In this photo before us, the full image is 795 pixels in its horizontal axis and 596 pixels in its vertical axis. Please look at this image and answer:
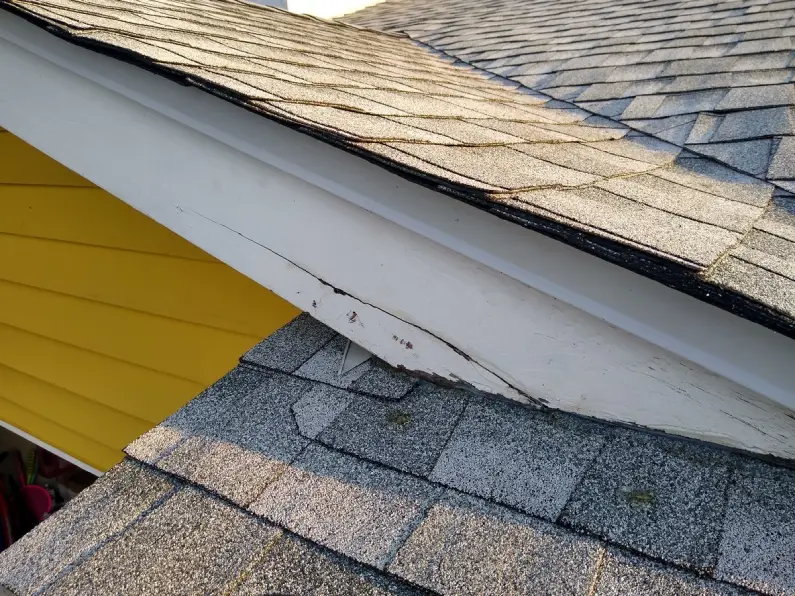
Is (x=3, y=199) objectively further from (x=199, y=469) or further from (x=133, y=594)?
(x=133, y=594)

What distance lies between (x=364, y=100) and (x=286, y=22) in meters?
2.32

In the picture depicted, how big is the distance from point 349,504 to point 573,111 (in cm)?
235

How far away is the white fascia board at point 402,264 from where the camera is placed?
1.26 m

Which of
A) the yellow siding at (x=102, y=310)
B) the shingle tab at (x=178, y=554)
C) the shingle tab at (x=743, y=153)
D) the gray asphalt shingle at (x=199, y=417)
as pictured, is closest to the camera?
the shingle tab at (x=178, y=554)

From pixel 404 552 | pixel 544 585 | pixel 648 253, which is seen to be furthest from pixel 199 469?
pixel 648 253

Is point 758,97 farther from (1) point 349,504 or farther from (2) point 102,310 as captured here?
(2) point 102,310

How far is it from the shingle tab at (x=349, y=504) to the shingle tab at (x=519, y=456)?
0.10 m

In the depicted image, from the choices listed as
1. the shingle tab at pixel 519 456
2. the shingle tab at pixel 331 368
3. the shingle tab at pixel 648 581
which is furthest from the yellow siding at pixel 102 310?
the shingle tab at pixel 648 581

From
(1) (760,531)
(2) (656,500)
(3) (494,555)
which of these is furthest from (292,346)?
(1) (760,531)

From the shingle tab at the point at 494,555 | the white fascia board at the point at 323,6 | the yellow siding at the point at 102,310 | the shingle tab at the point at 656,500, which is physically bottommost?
the yellow siding at the point at 102,310

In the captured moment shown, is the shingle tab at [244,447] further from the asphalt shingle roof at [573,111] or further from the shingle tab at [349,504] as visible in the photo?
the asphalt shingle roof at [573,111]

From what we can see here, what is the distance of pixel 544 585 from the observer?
41.2 inches

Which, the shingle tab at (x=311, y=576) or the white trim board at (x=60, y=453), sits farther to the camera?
the white trim board at (x=60, y=453)

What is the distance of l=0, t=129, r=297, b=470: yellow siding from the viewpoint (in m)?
2.75
